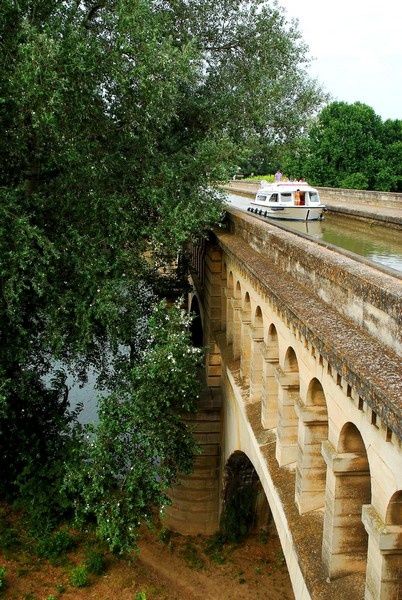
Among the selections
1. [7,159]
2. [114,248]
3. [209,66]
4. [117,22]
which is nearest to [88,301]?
[114,248]

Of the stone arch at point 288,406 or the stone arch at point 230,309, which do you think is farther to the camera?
the stone arch at point 230,309

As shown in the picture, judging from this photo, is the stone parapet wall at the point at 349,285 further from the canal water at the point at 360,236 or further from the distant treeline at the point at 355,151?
the distant treeline at the point at 355,151

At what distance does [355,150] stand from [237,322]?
3740 centimetres

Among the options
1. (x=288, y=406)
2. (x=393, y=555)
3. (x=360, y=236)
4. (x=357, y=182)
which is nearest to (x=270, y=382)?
(x=288, y=406)

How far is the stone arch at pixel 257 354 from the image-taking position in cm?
1080

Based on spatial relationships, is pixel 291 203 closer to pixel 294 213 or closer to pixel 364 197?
pixel 294 213

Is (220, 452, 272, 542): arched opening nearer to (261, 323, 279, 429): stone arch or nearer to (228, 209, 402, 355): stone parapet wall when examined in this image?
(261, 323, 279, 429): stone arch

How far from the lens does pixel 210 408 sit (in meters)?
17.5

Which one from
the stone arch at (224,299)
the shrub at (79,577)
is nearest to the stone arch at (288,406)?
the stone arch at (224,299)

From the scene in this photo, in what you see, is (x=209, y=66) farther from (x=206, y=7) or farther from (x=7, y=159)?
(x=7, y=159)

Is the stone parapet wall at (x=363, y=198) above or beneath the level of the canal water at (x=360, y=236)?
above

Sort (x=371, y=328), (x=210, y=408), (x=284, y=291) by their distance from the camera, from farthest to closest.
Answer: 1. (x=210, y=408)
2. (x=284, y=291)
3. (x=371, y=328)

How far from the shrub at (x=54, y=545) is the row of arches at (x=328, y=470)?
340 inches

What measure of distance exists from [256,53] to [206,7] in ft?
5.93
